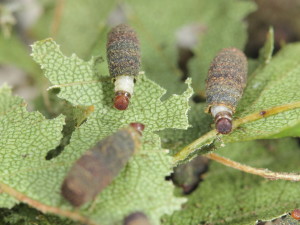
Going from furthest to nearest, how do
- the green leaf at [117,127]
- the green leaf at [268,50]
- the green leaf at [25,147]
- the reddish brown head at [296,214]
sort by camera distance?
the green leaf at [268,50] < the reddish brown head at [296,214] < the green leaf at [25,147] < the green leaf at [117,127]

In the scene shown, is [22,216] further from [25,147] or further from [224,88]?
[224,88]

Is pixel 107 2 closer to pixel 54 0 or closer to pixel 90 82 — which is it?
pixel 54 0

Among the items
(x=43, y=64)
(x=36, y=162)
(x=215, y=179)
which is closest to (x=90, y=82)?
(x=43, y=64)

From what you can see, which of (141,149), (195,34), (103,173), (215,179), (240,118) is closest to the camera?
(103,173)

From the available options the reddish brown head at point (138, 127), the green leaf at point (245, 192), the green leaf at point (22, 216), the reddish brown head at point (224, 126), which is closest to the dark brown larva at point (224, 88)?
the reddish brown head at point (224, 126)

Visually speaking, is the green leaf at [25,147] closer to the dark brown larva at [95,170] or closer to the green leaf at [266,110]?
the dark brown larva at [95,170]

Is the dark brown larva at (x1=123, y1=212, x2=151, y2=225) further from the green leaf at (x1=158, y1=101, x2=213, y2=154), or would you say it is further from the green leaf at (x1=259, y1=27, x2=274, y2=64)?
the green leaf at (x1=259, y1=27, x2=274, y2=64)

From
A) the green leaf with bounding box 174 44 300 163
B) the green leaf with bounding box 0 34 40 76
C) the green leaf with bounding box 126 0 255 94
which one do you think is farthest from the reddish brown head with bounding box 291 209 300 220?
the green leaf with bounding box 0 34 40 76
